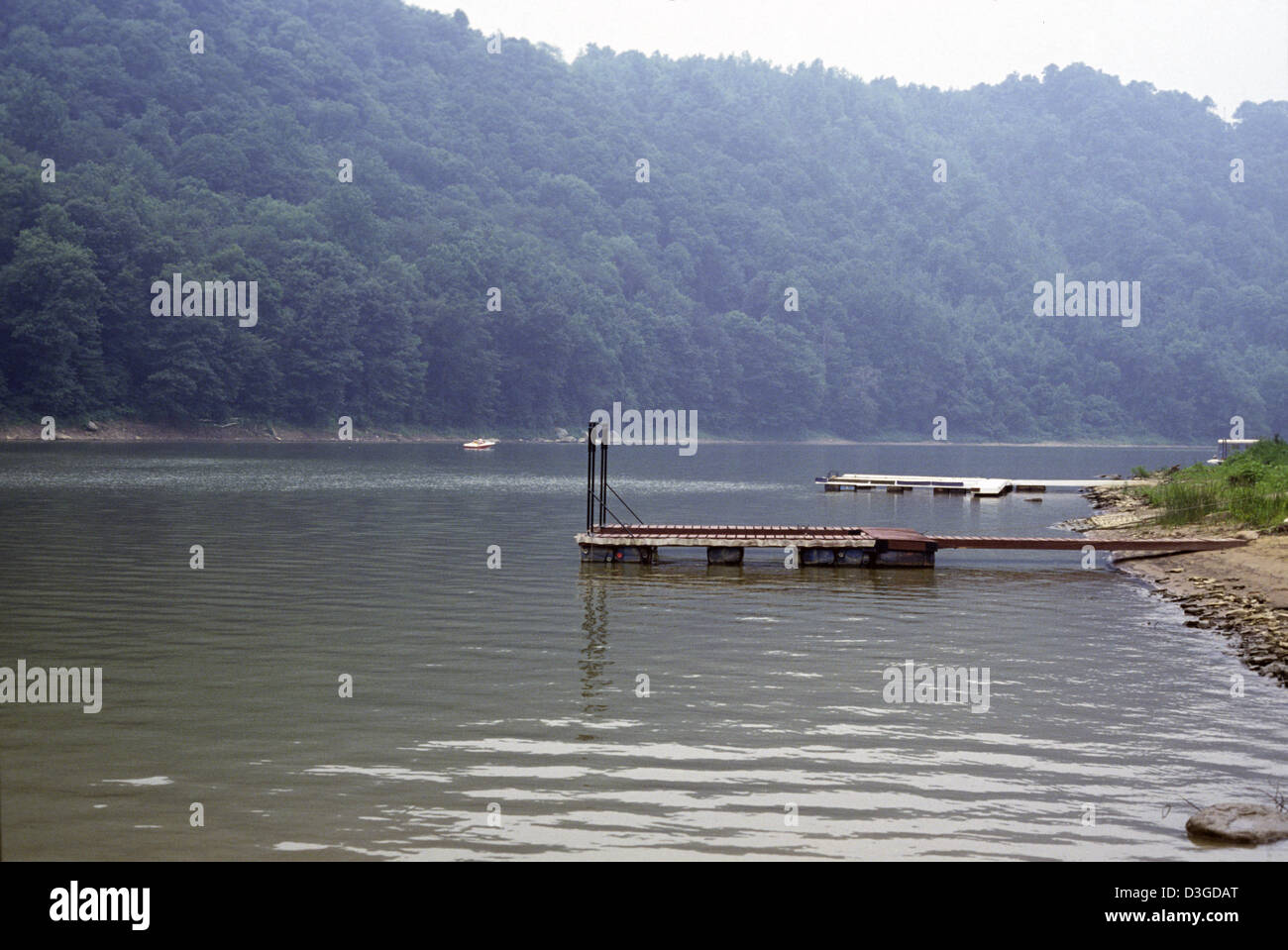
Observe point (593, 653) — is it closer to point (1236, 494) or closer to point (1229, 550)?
point (1229, 550)

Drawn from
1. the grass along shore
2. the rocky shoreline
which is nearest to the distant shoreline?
the grass along shore

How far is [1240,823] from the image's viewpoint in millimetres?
13492

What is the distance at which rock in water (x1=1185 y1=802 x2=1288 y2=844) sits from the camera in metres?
13.3

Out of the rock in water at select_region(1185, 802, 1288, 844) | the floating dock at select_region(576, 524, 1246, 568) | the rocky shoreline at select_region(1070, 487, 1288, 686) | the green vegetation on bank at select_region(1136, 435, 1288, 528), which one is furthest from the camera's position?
the green vegetation on bank at select_region(1136, 435, 1288, 528)

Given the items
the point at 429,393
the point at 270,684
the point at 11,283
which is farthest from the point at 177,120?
the point at 270,684

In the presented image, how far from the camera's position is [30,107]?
17062cm

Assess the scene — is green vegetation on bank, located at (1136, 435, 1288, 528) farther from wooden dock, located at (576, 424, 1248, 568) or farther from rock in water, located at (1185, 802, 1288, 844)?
rock in water, located at (1185, 802, 1288, 844)

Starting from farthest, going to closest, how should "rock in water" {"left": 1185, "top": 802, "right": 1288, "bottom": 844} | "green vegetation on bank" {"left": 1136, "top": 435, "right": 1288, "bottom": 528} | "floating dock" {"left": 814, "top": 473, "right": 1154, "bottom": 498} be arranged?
"floating dock" {"left": 814, "top": 473, "right": 1154, "bottom": 498}
"green vegetation on bank" {"left": 1136, "top": 435, "right": 1288, "bottom": 528}
"rock in water" {"left": 1185, "top": 802, "right": 1288, "bottom": 844}

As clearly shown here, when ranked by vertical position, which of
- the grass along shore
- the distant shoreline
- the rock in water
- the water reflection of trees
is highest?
the distant shoreline

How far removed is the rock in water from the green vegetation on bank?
28.6 m

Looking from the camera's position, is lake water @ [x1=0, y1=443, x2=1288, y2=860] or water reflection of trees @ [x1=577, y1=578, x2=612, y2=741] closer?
lake water @ [x1=0, y1=443, x2=1288, y2=860]

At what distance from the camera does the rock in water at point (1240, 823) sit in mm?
13312

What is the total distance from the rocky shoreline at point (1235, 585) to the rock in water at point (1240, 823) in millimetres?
8882

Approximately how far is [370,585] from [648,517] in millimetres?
23752
